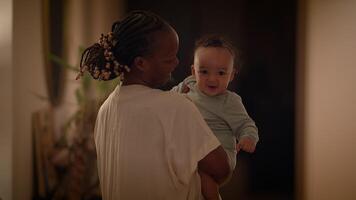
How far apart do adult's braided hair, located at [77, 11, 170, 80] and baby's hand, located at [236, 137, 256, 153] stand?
1.14 ft

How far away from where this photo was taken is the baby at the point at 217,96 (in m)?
1.05

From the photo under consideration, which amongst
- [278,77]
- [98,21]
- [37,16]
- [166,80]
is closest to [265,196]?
[278,77]

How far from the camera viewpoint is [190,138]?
3.13 feet

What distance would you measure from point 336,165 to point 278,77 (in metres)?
0.32

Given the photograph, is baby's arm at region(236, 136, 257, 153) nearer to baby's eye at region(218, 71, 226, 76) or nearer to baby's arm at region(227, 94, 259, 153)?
baby's arm at region(227, 94, 259, 153)

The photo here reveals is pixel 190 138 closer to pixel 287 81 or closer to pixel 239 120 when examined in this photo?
pixel 239 120

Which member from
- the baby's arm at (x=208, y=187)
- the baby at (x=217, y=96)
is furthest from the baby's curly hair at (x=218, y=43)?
the baby's arm at (x=208, y=187)

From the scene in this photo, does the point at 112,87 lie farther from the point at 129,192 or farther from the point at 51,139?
the point at 51,139

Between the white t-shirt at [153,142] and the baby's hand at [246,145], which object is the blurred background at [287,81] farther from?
the white t-shirt at [153,142]

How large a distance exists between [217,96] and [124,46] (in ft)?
0.91

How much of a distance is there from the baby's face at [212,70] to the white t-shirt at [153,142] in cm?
11

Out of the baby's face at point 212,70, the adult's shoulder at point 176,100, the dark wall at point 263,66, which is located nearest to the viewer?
the adult's shoulder at point 176,100

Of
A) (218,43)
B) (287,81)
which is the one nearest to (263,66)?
(287,81)

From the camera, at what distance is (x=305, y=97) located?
1.22 meters
